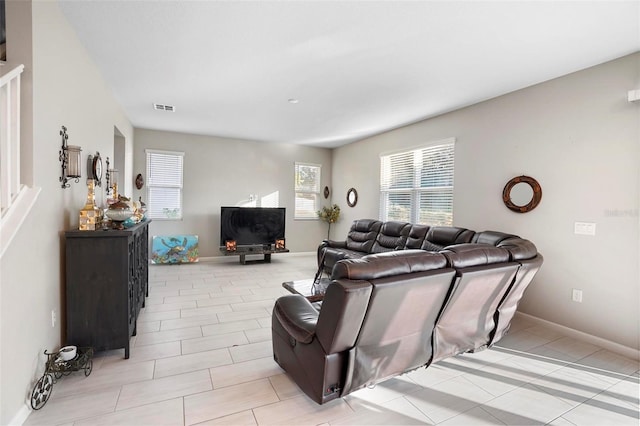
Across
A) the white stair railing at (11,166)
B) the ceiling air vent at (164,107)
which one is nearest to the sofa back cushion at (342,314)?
the white stair railing at (11,166)

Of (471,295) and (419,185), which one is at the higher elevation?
(419,185)

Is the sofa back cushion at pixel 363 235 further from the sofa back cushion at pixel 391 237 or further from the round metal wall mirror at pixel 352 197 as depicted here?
the round metal wall mirror at pixel 352 197

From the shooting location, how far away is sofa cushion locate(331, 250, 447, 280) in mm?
1705

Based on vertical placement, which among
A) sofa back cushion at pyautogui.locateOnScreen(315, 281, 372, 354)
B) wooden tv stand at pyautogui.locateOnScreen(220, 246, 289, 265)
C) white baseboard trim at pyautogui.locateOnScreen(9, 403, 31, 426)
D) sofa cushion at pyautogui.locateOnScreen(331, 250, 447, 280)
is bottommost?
white baseboard trim at pyautogui.locateOnScreen(9, 403, 31, 426)

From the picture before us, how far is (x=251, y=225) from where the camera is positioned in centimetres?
651

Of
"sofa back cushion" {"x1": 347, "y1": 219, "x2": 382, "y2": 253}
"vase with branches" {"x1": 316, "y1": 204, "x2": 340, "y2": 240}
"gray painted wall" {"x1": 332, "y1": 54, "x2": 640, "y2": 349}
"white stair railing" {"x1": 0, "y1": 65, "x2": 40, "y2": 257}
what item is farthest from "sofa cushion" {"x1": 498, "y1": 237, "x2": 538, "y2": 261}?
"vase with branches" {"x1": 316, "y1": 204, "x2": 340, "y2": 240}

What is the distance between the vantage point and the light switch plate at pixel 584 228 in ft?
9.98

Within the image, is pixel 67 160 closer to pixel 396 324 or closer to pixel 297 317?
pixel 297 317

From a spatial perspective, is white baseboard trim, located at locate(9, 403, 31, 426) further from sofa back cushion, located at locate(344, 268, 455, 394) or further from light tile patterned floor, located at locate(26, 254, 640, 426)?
sofa back cushion, located at locate(344, 268, 455, 394)

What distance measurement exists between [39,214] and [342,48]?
8.90 feet

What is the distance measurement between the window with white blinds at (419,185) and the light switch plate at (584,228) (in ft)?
5.40

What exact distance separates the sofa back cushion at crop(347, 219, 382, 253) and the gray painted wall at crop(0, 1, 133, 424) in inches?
161

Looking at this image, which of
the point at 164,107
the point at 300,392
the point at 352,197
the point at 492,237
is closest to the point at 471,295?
the point at 300,392

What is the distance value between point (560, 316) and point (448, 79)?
2.93 meters
